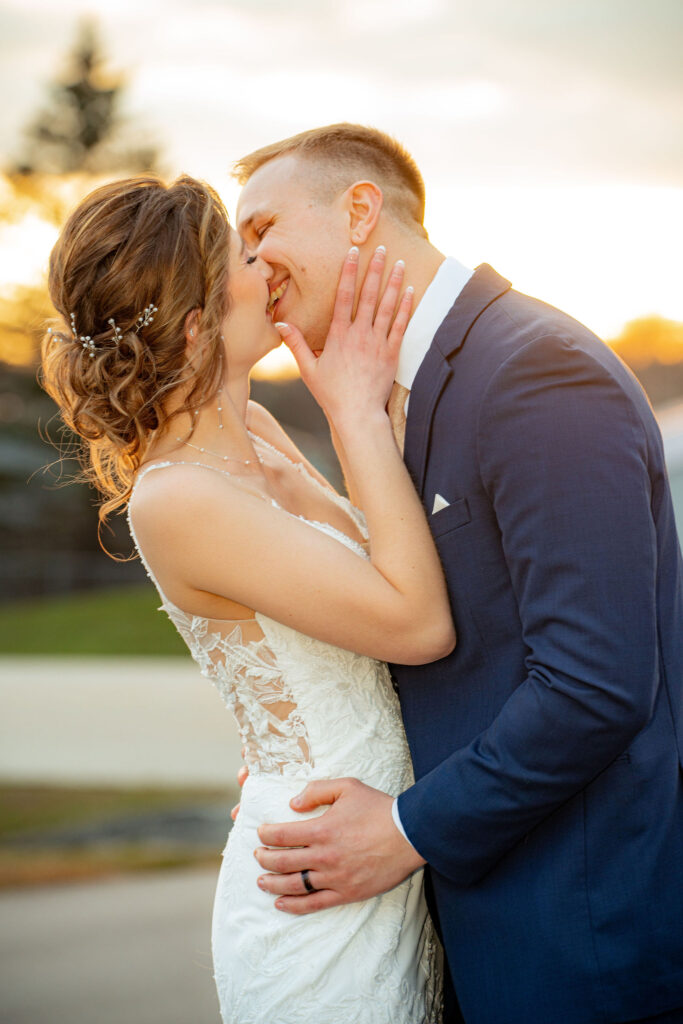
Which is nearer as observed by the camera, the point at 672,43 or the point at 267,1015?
the point at 267,1015

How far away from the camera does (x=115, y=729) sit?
32.3 ft

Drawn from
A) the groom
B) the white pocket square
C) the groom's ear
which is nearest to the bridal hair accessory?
the groom's ear

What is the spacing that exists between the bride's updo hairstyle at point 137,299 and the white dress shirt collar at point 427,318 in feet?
1.50

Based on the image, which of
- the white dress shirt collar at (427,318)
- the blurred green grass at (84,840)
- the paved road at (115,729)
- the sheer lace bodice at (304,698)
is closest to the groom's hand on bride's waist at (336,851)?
the sheer lace bodice at (304,698)

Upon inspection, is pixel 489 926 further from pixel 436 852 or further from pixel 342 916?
pixel 342 916

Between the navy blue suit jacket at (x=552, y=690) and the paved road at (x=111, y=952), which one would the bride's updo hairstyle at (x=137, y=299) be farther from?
the paved road at (x=111, y=952)

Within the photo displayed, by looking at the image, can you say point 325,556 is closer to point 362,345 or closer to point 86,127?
point 362,345

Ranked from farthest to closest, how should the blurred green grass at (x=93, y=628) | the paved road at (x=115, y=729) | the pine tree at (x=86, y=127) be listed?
the pine tree at (x=86, y=127) < the blurred green grass at (x=93, y=628) < the paved road at (x=115, y=729)

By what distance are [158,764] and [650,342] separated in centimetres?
2697

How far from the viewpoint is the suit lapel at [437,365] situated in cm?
217

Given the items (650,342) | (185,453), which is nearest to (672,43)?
(185,453)

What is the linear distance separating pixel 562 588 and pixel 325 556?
21.9 inches

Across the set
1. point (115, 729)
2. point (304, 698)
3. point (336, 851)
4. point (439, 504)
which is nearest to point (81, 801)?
point (115, 729)

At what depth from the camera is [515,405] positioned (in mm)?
1914
